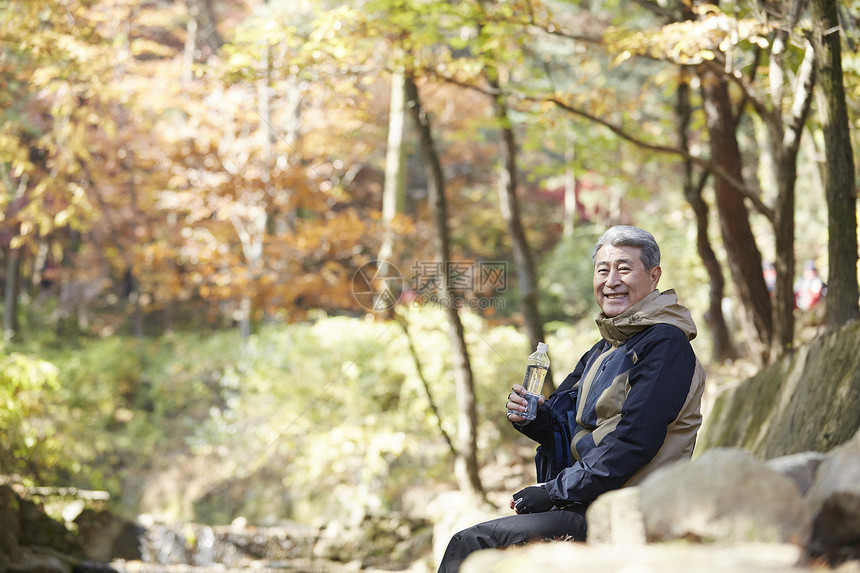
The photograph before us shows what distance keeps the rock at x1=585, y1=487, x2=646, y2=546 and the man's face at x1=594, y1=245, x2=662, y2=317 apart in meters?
0.82

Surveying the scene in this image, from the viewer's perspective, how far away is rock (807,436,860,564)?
154cm

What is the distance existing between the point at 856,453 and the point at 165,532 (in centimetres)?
674

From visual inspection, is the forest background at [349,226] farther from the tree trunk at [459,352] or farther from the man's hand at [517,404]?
the man's hand at [517,404]

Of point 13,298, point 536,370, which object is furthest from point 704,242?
point 13,298

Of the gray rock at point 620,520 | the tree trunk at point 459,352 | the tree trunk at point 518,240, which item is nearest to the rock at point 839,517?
the gray rock at point 620,520

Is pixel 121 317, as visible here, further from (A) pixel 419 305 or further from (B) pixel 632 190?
(B) pixel 632 190

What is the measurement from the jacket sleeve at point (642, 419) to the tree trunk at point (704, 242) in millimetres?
3692

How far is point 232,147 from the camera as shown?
9.79 m

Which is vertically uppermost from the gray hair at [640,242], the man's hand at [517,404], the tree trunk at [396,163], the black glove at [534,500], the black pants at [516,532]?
the tree trunk at [396,163]

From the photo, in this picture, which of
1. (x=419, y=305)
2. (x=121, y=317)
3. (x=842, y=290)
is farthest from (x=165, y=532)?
(x=121, y=317)

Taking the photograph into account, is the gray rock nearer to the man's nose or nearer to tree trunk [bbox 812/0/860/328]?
the man's nose

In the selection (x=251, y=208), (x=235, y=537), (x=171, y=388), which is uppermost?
(x=251, y=208)

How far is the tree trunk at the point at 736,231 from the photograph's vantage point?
227 inches

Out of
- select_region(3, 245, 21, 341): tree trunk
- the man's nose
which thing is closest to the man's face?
the man's nose
